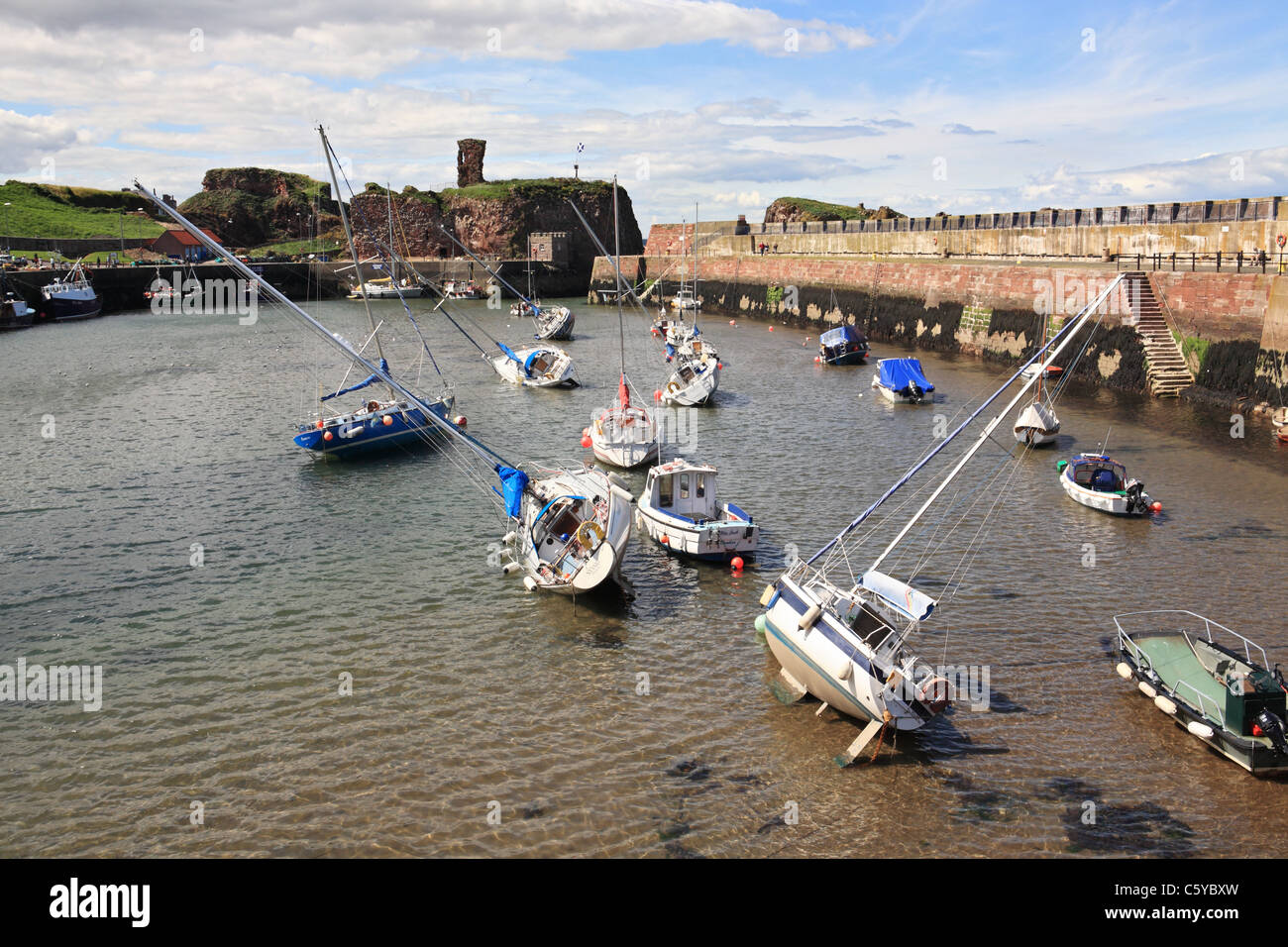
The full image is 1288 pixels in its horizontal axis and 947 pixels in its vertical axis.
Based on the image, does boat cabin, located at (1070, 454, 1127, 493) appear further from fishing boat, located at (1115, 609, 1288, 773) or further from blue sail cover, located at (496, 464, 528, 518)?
blue sail cover, located at (496, 464, 528, 518)

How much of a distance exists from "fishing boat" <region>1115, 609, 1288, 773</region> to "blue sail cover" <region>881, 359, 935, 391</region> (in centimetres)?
2534

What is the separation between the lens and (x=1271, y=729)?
14.3m

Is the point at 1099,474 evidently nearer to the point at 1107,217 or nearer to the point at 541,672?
Answer: the point at 541,672

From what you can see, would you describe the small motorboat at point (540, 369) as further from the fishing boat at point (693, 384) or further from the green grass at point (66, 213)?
the green grass at point (66, 213)

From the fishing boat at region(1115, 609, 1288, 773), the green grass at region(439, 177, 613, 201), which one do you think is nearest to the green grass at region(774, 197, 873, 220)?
the green grass at region(439, 177, 613, 201)

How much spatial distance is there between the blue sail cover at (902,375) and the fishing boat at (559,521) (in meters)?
24.4

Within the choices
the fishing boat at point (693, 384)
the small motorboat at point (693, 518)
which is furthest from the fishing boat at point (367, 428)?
the fishing boat at point (693, 384)

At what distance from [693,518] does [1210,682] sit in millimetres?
12448

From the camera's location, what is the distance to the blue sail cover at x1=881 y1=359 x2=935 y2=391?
44.2 meters

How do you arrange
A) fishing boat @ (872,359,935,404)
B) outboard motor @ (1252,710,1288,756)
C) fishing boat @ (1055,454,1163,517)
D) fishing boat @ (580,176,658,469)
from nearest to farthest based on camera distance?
outboard motor @ (1252,710,1288,756) → fishing boat @ (1055,454,1163,517) → fishing boat @ (580,176,658,469) → fishing boat @ (872,359,935,404)

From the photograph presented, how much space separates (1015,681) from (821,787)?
548cm

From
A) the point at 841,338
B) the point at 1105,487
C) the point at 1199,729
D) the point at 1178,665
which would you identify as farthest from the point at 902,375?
the point at 1199,729

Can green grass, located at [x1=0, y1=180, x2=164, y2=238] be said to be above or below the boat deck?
above
